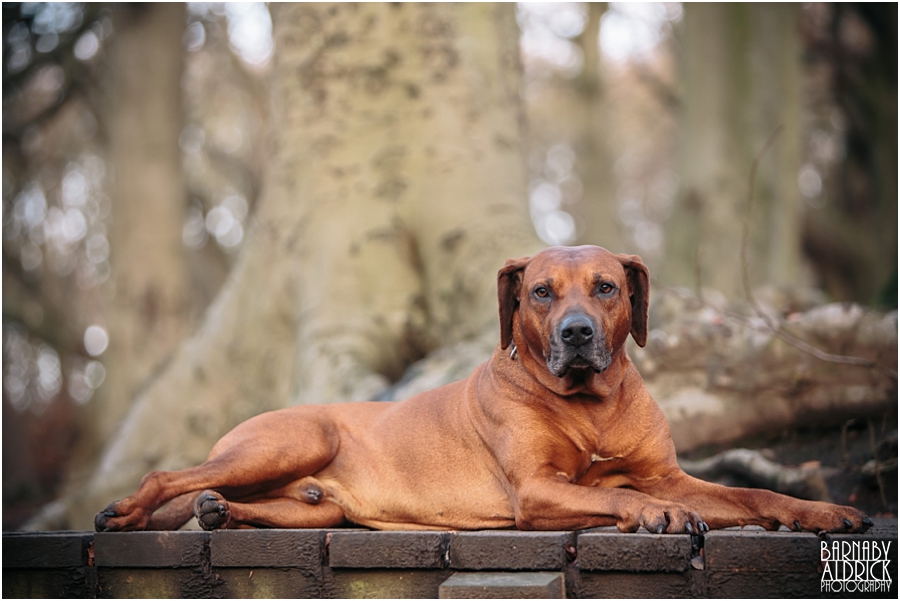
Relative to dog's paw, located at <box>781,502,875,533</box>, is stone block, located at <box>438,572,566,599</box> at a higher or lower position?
lower

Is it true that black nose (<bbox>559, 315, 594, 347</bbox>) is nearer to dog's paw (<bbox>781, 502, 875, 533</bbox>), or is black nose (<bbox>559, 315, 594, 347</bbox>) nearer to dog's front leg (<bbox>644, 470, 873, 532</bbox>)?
dog's front leg (<bbox>644, 470, 873, 532</bbox>)

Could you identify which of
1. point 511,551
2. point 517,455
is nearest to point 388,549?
point 511,551

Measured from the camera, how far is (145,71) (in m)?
13.8

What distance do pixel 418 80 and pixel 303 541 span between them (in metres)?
5.87

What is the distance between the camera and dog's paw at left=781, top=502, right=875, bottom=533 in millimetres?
3604

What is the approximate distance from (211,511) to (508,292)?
1732 mm

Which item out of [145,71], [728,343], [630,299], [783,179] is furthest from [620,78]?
[630,299]

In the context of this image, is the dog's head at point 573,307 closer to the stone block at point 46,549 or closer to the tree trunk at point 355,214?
the stone block at point 46,549

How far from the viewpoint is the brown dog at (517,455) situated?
3.99 meters

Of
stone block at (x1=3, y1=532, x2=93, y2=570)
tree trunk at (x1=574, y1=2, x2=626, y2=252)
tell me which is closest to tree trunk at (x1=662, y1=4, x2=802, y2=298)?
tree trunk at (x1=574, y1=2, x2=626, y2=252)

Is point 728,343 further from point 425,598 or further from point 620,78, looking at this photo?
point 620,78

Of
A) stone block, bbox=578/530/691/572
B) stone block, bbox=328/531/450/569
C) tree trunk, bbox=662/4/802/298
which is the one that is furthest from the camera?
tree trunk, bbox=662/4/802/298

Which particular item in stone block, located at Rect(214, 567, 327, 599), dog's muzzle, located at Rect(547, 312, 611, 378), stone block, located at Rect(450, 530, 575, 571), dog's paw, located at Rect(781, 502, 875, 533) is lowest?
stone block, located at Rect(214, 567, 327, 599)

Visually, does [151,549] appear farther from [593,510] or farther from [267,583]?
[593,510]
